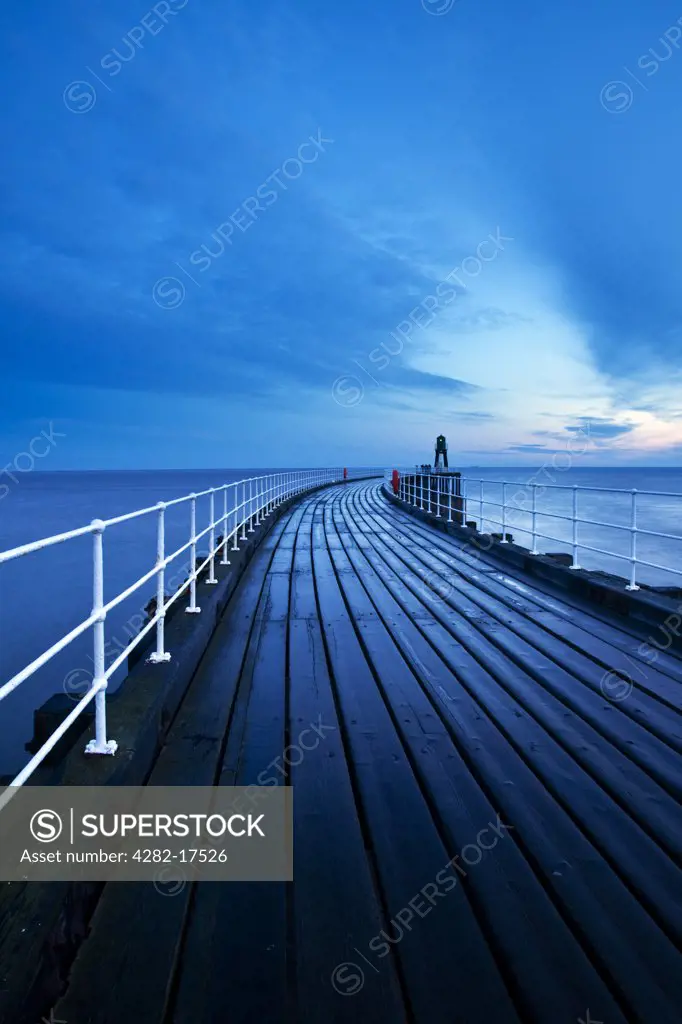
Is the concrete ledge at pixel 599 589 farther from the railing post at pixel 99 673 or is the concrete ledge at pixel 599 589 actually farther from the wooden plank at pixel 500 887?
the railing post at pixel 99 673

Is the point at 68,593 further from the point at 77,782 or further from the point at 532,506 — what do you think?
the point at 77,782

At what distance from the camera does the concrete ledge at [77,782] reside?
1.53 metres

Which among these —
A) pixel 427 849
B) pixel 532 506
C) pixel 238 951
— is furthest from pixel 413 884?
pixel 532 506

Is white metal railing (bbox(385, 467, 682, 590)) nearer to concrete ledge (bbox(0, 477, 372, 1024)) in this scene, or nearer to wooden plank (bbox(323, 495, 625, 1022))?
wooden plank (bbox(323, 495, 625, 1022))

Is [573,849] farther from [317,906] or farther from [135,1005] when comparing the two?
[135,1005]

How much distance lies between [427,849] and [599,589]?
4.35m

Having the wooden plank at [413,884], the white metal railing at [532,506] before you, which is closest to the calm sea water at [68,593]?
the white metal railing at [532,506]

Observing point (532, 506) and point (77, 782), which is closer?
point (77, 782)

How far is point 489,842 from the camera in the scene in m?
2.29

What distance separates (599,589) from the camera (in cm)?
596

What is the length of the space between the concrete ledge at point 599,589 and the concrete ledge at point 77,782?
3.63 m

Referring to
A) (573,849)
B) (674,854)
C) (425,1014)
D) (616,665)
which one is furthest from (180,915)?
(616,665)

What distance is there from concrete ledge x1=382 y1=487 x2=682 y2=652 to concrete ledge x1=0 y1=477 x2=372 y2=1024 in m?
3.63

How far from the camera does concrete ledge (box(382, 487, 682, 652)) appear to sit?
4.98 meters
